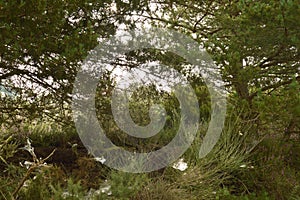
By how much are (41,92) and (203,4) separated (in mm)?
2791

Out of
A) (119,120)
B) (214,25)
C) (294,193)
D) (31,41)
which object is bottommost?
(294,193)

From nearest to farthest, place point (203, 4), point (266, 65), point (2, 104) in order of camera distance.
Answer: point (2, 104) → point (266, 65) → point (203, 4)

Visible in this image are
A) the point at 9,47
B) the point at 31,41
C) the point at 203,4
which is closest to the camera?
the point at 31,41

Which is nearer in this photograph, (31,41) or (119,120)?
(31,41)

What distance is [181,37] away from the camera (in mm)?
5840

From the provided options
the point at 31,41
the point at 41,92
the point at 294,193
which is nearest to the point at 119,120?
the point at 41,92

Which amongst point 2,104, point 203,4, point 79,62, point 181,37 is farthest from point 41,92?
point 203,4

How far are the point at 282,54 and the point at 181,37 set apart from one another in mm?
1367

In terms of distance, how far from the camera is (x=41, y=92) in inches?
205

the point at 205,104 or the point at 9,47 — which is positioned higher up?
the point at 9,47

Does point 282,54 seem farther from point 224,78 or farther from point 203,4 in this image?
point 203,4

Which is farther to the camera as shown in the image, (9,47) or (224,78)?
(224,78)

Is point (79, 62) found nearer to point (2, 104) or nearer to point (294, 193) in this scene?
point (2, 104)

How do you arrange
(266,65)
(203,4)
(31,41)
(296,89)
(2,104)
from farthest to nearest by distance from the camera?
(203,4), (266,65), (2,104), (296,89), (31,41)
